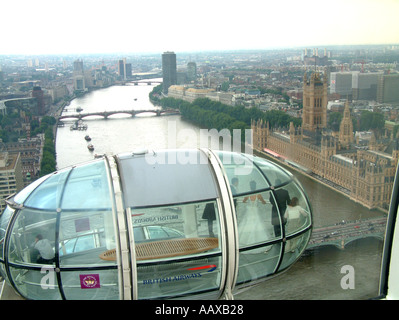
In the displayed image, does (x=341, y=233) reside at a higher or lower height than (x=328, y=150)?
lower

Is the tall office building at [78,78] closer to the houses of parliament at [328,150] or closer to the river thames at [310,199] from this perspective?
the river thames at [310,199]

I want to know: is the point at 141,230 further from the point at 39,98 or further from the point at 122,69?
the point at 122,69

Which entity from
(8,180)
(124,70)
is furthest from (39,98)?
(8,180)

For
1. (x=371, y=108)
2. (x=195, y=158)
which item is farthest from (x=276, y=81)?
(x=195, y=158)

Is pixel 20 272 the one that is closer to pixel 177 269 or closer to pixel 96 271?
pixel 96 271

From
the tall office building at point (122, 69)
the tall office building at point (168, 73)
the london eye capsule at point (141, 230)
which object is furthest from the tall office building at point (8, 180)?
the tall office building at point (168, 73)

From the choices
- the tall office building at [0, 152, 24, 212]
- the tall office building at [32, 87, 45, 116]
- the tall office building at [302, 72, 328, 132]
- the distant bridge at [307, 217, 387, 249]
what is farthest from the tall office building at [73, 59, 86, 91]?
the distant bridge at [307, 217, 387, 249]

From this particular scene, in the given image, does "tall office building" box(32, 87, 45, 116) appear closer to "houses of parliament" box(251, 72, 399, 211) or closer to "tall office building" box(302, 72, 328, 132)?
"houses of parliament" box(251, 72, 399, 211)

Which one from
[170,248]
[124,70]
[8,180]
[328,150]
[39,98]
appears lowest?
[328,150]
